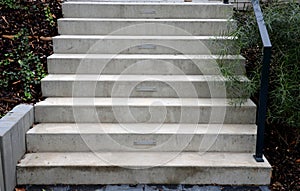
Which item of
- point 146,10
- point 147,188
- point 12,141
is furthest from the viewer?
point 146,10

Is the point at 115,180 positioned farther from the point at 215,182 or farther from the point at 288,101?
the point at 288,101

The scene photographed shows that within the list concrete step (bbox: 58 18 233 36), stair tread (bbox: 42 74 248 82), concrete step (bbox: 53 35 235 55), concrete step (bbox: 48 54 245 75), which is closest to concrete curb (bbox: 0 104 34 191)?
stair tread (bbox: 42 74 248 82)

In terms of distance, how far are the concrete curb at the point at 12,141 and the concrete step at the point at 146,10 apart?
5.18 feet

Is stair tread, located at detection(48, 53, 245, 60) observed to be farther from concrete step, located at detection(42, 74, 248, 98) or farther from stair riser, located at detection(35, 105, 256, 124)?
stair riser, located at detection(35, 105, 256, 124)

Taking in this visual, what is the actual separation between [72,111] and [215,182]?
4.56 feet

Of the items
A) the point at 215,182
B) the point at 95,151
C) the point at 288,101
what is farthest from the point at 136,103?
the point at 288,101

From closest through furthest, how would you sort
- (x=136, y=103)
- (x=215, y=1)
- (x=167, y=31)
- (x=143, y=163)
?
1. (x=143, y=163)
2. (x=136, y=103)
3. (x=167, y=31)
4. (x=215, y=1)

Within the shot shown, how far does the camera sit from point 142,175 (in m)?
2.86

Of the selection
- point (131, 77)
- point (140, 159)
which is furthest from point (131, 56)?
point (140, 159)

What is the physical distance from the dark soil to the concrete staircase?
0.19 meters

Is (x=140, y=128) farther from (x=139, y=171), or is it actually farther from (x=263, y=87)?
(x=263, y=87)

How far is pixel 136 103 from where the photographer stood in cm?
328

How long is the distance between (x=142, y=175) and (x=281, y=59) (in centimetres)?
157

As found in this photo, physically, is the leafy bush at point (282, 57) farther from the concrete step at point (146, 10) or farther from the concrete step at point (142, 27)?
the concrete step at point (146, 10)
